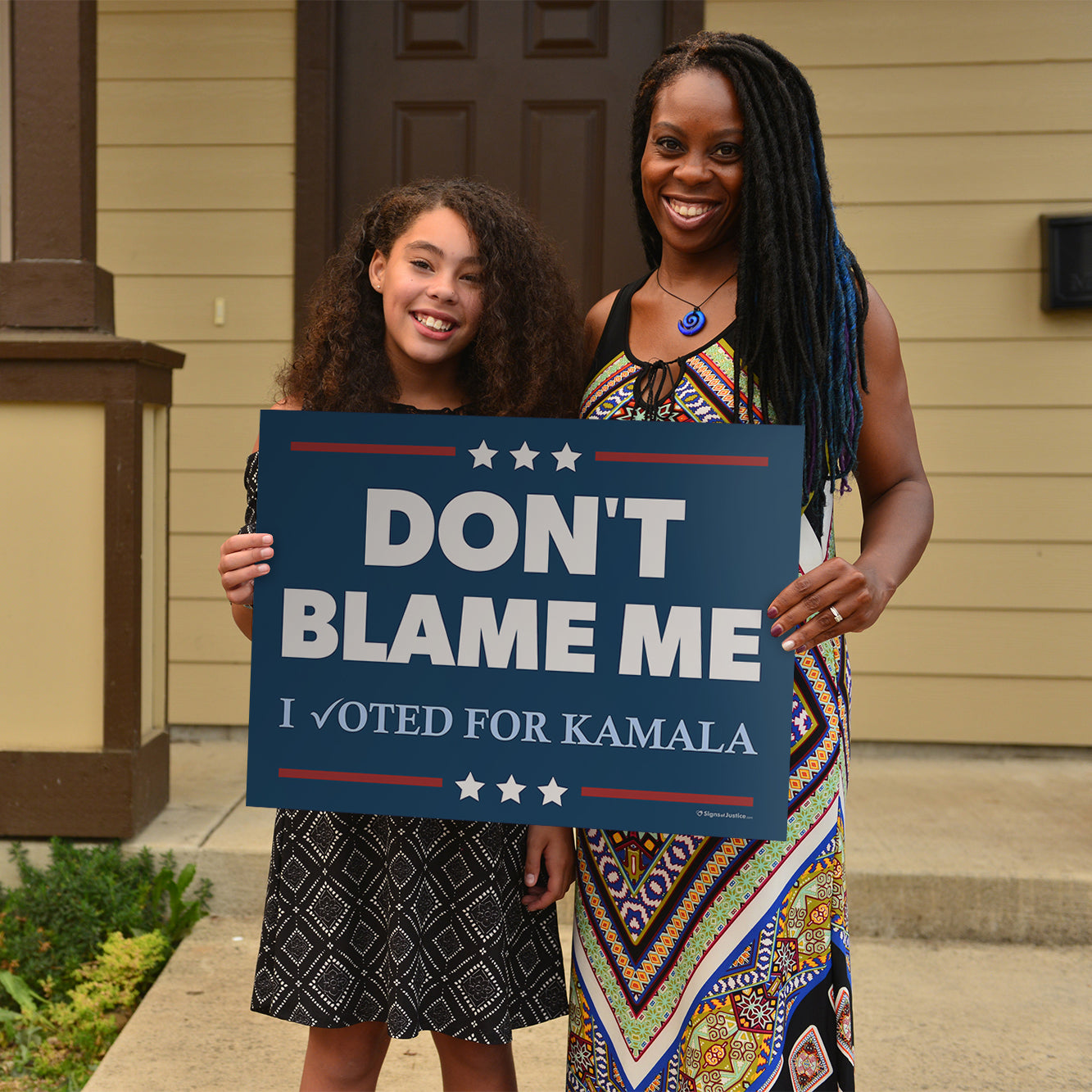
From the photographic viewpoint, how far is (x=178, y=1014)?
8.07 feet

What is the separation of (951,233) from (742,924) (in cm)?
303

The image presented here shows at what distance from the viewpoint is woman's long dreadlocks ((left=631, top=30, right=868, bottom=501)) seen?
1.32 metres

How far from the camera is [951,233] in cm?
372

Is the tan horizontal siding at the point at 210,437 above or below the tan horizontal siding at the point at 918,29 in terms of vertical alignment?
below

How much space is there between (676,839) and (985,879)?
5.91ft

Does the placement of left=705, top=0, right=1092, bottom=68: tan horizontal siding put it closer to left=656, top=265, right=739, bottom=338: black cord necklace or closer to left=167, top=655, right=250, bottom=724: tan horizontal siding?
left=656, top=265, right=739, bottom=338: black cord necklace

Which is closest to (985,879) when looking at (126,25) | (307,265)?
(307,265)

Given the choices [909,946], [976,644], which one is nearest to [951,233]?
[976,644]

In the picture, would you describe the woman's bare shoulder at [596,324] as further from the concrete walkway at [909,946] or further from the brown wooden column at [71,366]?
the brown wooden column at [71,366]

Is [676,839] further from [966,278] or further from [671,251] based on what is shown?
[966,278]

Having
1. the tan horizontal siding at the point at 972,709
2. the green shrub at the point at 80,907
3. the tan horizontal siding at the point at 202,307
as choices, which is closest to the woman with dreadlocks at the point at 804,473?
the green shrub at the point at 80,907

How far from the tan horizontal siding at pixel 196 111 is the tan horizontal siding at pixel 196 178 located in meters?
0.04

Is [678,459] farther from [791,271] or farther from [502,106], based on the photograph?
[502,106]

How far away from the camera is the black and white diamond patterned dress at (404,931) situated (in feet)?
4.99
